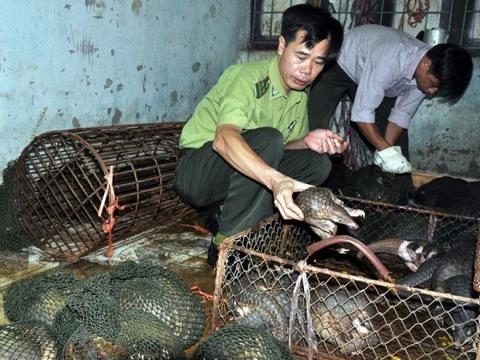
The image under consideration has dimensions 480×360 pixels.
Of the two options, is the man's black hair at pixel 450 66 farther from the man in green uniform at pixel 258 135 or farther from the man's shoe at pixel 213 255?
the man's shoe at pixel 213 255

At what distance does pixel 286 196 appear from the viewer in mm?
2232

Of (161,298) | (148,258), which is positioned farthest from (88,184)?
(161,298)

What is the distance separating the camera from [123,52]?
4027 millimetres

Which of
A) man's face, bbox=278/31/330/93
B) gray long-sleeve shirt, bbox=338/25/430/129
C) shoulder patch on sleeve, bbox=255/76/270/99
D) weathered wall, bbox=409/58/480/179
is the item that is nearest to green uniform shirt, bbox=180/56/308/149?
shoulder patch on sleeve, bbox=255/76/270/99

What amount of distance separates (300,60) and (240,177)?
0.71m

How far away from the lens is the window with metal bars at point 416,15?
15.8 feet

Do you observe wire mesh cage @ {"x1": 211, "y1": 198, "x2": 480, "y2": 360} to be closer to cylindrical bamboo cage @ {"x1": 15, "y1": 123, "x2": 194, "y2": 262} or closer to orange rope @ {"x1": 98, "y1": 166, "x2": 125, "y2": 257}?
orange rope @ {"x1": 98, "y1": 166, "x2": 125, "y2": 257}

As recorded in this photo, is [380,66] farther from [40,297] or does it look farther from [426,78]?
[40,297]

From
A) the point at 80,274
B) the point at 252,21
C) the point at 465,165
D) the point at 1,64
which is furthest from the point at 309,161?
the point at 252,21

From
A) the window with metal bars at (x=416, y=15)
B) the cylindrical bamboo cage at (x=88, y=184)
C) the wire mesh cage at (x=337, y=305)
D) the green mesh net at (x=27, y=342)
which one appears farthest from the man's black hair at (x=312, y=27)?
the window with metal bars at (x=416, y=15)

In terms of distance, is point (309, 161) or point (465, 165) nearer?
point (309, 161)

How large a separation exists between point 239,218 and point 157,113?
1.93m

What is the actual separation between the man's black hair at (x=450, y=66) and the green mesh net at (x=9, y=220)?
2994mm

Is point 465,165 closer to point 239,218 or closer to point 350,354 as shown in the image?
point 239,218
